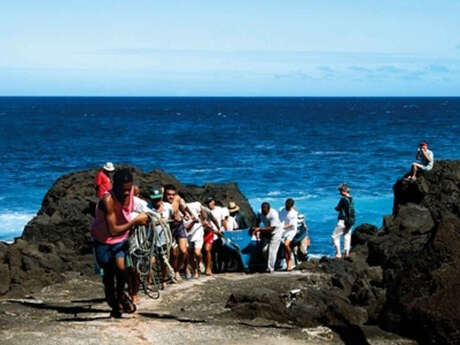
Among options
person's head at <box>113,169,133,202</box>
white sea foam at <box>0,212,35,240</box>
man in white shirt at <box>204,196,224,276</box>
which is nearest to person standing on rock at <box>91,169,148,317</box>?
person's head at <box>113,169,133,202</box>

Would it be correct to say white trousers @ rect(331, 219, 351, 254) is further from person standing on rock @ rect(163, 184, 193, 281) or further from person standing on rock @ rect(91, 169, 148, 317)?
person standing on rock @ rect(91, 169, 148, 317)

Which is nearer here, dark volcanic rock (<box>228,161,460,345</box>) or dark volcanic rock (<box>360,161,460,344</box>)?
dark volcanic rock (<box>360,161,460,344</box>)

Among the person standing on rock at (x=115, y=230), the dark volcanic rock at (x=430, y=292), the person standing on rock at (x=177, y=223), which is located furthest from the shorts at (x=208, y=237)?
the dark volcanic rock at (x=430, y=292)

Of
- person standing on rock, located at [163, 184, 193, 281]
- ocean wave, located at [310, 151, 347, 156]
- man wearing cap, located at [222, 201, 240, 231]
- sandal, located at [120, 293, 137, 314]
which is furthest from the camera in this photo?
ocean wave, located at [310, 151, 347, 156]

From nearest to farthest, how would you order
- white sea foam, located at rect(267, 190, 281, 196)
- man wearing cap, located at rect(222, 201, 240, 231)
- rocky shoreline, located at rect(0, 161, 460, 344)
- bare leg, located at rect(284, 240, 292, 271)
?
rocky shoreline, located at rect(0, 161, 460, 344) → bare leg, located at rect(284, 240, 292, 271) → man wearing cap, located at rect(222, 201, 240, 231) → white sea foam, located at rect(267, 190, 281, 196)

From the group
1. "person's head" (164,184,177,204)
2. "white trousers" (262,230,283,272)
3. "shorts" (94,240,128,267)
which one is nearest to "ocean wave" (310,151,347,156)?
"white trousers" (262,230,283,272)

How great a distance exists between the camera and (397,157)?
6469 centimetres

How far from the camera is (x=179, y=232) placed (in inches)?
603

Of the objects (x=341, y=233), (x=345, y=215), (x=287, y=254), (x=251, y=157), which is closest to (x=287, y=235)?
(x=287, y=254)

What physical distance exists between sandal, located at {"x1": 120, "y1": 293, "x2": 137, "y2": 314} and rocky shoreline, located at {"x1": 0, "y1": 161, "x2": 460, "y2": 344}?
1.17 metres

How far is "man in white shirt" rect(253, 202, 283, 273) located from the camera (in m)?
17.6

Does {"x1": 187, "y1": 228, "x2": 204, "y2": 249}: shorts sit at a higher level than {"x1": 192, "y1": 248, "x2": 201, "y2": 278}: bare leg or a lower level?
higher

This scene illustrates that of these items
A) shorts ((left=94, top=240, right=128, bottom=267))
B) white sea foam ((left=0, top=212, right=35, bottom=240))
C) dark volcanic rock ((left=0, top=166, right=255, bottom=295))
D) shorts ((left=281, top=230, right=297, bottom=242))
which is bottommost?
white sea foam ((left=0, top=212, right=35, bottom=240))

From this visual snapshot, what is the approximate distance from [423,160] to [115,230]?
56.7 feet
